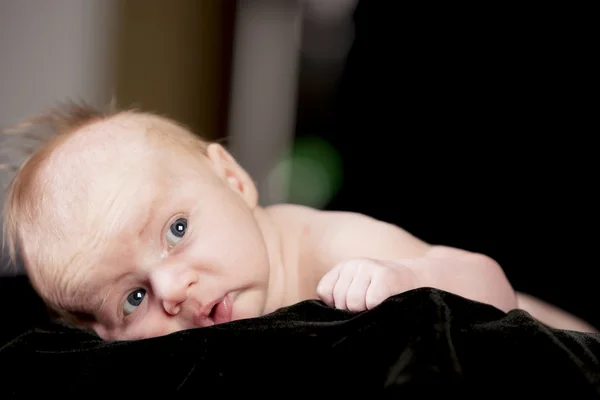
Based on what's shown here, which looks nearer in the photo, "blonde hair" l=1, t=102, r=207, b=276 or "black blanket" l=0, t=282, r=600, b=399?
"black blanket" l=0, t=282, r=600, b=399

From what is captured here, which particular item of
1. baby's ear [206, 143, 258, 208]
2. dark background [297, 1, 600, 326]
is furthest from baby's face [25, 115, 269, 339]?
dark background [297, 1, 600, 326]

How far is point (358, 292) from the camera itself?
77cm

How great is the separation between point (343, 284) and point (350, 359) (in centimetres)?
21

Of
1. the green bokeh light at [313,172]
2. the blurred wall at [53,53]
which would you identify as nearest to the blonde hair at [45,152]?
the green bokeh light at [313,172]

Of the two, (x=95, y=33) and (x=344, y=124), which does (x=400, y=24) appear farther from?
(x=95, y=33)

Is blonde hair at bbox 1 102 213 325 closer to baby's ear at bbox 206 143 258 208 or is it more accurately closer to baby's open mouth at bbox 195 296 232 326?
baby's ear at bbox 206 143 258 208

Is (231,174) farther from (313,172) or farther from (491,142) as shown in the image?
(313,172)

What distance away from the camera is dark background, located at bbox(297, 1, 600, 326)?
130 cm

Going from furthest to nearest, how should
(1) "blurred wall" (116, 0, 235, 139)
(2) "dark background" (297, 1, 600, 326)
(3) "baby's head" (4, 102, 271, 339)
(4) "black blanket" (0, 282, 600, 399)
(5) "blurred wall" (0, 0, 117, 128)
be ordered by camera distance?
1. (1) "blurred wall" (116, 0, 235, 139)
2. (5) "blurred wall" (0, 0, 117, 128)
3. (2) "dark background" (297, 1, 600, 326)
4. (3) "baby's head" (4, 102, 271, 339)
5. (4) "black blanket" (0, 282, 600, 399)

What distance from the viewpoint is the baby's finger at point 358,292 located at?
0.77m

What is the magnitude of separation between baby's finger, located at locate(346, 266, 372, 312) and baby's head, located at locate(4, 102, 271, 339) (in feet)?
0.61

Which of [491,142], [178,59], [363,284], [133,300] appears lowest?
[133,300]

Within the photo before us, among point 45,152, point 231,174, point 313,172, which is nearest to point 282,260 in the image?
point 231,174

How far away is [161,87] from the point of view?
8.15 feet
